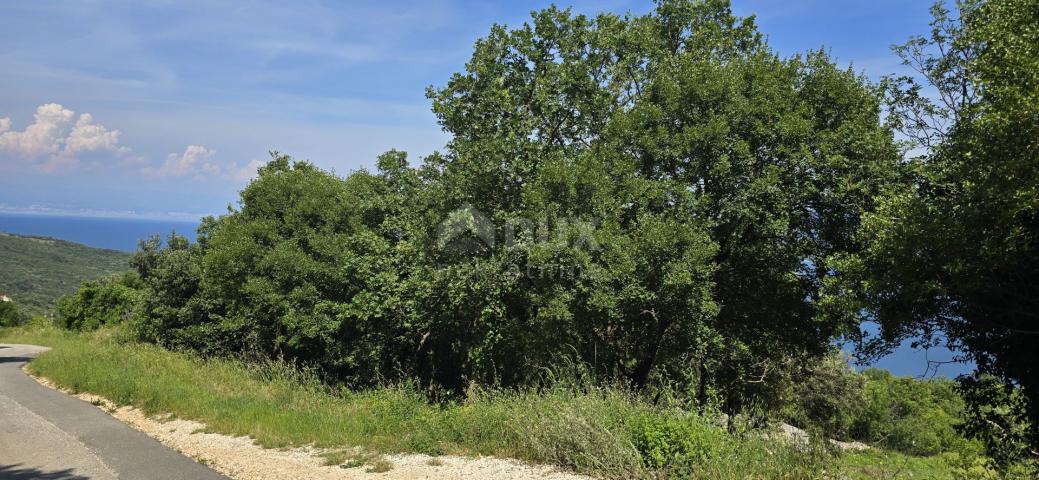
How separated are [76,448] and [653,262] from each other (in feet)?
31.9

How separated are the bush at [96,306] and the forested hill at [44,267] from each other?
61.1 metres

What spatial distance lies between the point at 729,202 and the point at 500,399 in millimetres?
6834

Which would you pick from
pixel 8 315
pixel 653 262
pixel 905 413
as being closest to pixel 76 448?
pixel 653 262

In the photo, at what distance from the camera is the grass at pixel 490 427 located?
246 inches

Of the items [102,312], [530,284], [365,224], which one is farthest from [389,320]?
[102,312]

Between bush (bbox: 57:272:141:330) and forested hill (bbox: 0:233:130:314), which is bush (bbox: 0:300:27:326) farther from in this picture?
forested hill (bbox: 0:233:130:314)

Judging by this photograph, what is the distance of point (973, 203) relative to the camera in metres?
7.53

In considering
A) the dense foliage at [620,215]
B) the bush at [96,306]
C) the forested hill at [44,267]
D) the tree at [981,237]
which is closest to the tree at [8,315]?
the bush at [96,306]

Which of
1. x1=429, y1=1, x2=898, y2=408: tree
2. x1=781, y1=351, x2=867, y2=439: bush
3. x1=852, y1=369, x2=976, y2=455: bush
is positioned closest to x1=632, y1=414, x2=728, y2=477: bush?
x1=429, y1=1, x2=898, y2=408: tree

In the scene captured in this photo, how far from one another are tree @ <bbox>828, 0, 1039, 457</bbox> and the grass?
8.34ft

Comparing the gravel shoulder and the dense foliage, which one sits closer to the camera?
the gravel shoulder

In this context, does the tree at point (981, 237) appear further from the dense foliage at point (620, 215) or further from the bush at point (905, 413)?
the bush at point (905, 413)

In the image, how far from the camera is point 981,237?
24.4 feet

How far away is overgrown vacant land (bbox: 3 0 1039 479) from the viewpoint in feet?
24.1
